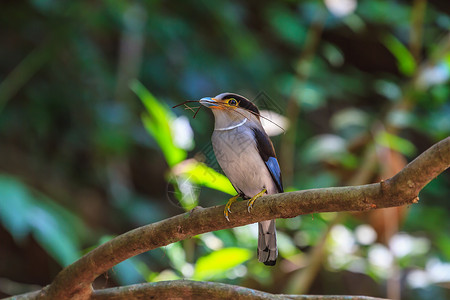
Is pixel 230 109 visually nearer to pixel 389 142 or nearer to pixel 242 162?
pixel 242 162

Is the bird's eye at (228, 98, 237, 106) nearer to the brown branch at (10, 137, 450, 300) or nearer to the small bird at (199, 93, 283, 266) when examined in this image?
the small bird at (199, 93, 283, 266)

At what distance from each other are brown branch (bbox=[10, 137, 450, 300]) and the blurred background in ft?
2.94

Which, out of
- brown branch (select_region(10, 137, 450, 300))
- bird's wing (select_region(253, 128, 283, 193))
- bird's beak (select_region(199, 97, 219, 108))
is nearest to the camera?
brown branch (select_region(10, 137, 450, 300))

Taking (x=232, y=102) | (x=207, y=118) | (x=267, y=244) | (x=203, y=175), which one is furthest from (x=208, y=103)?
(x=207, y=118)

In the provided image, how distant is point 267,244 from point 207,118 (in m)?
0.99

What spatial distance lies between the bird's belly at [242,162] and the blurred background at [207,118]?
0.75m

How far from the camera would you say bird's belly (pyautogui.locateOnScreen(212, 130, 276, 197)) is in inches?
47.7

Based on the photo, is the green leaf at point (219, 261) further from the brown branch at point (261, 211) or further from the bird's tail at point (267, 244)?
the brown branch at point (261, 211)

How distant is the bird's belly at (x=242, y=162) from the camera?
1.21 meters

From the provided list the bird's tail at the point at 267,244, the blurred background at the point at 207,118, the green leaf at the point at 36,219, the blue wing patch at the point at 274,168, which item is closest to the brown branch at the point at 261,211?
the blue wing patch at the point at 274,168

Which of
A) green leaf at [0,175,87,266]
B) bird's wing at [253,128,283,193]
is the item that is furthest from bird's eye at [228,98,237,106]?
green leaf at [0,175,87,266]

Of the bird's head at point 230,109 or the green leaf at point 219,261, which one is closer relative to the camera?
the bird's head at point 230,109

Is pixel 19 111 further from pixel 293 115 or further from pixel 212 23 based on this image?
pixel 293 115

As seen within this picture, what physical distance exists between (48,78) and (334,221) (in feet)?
7.88
